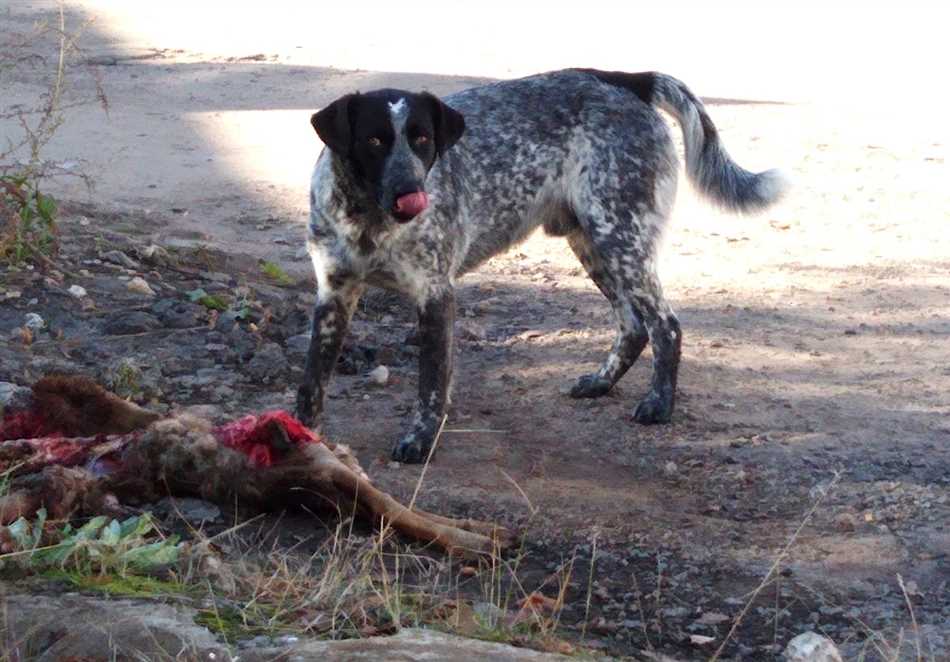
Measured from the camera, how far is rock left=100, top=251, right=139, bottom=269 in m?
7.02

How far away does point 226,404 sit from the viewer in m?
5.80

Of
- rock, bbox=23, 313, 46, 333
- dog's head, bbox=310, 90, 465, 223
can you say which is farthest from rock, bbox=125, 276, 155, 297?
dog's head, bbox=310, 90, 465, 223

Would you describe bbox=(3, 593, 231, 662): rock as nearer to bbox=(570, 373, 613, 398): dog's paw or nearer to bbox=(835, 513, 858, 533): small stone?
bbox=(835, 513, 858, 533): small stone

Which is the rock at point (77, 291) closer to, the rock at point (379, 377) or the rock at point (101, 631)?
the rock at point (379, 377)

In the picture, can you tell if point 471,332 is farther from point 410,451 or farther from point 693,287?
point 410,451

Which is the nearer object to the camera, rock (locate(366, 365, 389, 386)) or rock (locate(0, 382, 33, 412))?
rock (locate(0, 382, 33, 412))

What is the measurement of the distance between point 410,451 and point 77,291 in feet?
6.50

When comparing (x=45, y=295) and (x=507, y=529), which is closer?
(x=507, y=529)

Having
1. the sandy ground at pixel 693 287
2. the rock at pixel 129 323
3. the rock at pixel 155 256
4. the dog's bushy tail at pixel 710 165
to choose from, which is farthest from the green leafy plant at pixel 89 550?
the rock at pixel 155 256

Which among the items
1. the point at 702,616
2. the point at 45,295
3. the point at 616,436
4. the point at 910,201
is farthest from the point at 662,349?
the point at 910,201

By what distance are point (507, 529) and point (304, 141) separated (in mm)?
5711

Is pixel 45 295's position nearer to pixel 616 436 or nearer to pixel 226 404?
pixel 226 404

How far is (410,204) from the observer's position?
5062 mm

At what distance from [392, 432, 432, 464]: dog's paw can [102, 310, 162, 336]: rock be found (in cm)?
150
